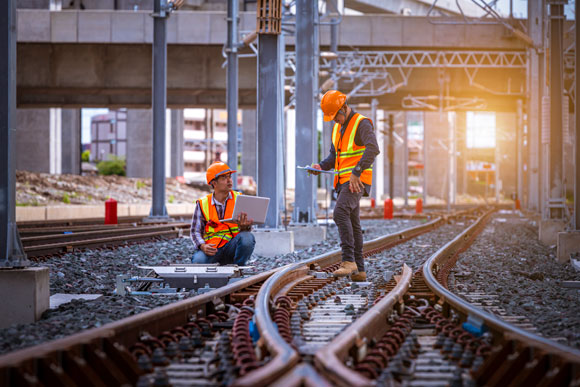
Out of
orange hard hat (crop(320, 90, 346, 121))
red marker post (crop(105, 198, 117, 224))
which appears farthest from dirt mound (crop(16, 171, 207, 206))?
orange hard hat (crop(320, 90, 346, 121))

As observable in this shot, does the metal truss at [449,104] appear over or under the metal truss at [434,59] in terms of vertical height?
under

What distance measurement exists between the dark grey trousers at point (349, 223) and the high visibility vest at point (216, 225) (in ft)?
4.02

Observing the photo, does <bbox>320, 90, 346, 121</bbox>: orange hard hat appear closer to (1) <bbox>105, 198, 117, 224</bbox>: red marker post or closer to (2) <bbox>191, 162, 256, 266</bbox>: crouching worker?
(2) <bbox>191, 162, 256, 266</bbox>: crouching worker

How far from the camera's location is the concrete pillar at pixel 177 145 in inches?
3002

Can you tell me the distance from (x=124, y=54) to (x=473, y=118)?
2624 inches

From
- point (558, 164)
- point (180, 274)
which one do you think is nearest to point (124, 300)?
point (180, 274)

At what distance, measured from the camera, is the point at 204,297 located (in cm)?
664

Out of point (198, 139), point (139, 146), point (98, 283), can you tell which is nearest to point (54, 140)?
point (139, 146)

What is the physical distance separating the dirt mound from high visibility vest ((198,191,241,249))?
73.8ft

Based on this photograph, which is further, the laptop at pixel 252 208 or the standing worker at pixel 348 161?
the laptop at pixel 252 208

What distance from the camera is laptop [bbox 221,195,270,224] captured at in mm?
9328

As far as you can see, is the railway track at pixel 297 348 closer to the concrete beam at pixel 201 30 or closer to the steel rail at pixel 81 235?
the steel rail at pixel 81 235

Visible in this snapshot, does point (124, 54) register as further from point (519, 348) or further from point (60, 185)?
point (519, 348)

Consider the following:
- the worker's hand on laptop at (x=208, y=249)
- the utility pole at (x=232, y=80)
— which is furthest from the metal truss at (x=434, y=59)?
the worker's hand on laptop at (x=208, y=249)
